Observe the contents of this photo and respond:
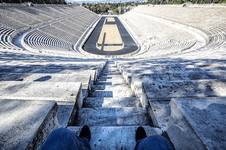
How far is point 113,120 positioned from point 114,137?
1.80ft

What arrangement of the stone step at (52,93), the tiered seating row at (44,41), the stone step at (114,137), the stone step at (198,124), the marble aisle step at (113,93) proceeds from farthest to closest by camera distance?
the tiered seating row at (44,41) → the marble aisle step at (113,93) → the stone step at (52,93) → the stone step at (114,137) → the stone step at (198,124)

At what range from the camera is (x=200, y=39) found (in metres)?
20.0

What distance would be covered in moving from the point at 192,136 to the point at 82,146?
0.81 m

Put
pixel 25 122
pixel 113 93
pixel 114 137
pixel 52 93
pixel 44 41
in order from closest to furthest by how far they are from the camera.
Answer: pixel 25 122 → pixel 114 137 → pixel 52 93 → pixel 113 93 → pixel 44 41

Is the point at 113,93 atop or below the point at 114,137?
below

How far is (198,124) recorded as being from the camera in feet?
5.24

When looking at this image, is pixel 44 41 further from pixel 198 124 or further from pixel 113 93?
pixel 198 124

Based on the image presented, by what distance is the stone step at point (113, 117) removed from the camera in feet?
8.70

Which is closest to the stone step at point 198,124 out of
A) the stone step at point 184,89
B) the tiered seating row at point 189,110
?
the tiered seating row at point 189,110

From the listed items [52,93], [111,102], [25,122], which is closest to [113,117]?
[111,102]

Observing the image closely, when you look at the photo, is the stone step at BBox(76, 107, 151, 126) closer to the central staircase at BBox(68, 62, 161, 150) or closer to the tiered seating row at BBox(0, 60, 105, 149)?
the central staircase at BBox(68, 62, 161, 150)

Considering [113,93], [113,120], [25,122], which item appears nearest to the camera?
[25,122]

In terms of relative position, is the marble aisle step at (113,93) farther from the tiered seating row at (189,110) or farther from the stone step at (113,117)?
the stone step at (113,117)

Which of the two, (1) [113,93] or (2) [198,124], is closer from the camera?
(2) [198,124]
